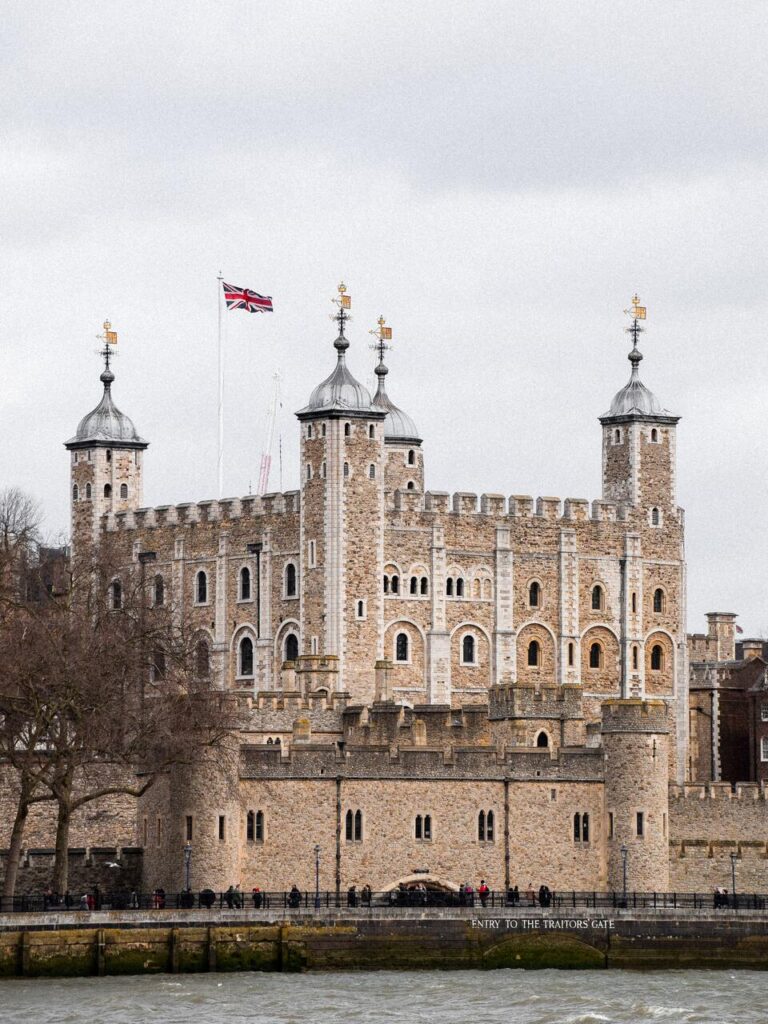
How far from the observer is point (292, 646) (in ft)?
414

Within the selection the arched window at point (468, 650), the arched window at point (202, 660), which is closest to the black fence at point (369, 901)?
the arched window at point (202, 660)

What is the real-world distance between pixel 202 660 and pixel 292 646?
419 inches

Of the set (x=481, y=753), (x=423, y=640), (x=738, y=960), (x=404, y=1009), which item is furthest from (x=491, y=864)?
(x=423, y=640)

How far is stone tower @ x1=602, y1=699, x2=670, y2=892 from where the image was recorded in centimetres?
9731

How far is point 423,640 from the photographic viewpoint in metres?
126

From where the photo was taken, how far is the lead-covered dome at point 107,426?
136 metres

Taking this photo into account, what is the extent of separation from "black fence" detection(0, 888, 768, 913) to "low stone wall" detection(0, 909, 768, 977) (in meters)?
0.64

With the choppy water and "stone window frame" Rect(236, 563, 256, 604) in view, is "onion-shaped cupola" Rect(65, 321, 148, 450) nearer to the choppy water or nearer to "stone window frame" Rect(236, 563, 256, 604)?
"stone window frame" Rect(236, 563, 256, 604)

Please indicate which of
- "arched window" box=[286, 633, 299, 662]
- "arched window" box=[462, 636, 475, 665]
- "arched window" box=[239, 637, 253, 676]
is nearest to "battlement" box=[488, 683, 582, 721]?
"arched window" box=[286, 633, 299, 662]

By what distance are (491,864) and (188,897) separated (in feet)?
33.4

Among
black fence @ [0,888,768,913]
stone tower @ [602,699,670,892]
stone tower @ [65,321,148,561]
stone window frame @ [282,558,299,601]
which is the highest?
stone tower @ [65,321,148,561]

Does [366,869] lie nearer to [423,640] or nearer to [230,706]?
[230,706]

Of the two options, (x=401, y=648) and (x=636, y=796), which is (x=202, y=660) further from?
(x=636, y=796)

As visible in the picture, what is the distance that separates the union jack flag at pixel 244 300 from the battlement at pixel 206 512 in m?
6.64
